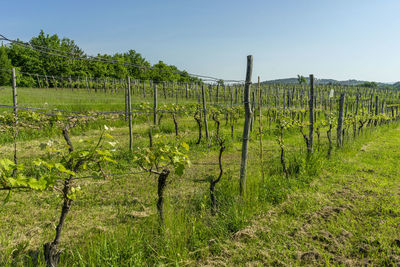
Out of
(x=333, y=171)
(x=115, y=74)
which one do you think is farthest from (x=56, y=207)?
(x=115, y=74)

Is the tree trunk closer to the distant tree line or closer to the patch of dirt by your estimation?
the patch of dirt

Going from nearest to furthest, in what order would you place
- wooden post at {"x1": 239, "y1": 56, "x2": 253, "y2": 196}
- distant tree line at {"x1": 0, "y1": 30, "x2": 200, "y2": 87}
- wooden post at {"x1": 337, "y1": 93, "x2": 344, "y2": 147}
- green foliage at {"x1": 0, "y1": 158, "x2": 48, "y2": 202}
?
1. green foliage at {"x1": 0, "y1": 158, "x2": 48, "y2": 202}
2. wooden post at {"x1": 239, "y1": 56, "x2": 253, "y2": 196}
3. wooden post at {"x1": 337, "y1": 93, "x2": 344, "y2": 147}
4. distant tree line at {"x1": 0, "y1": 30, "x2": 200, "y2": 87}

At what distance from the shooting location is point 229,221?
10.3 feet

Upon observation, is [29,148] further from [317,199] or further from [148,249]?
[317,199]

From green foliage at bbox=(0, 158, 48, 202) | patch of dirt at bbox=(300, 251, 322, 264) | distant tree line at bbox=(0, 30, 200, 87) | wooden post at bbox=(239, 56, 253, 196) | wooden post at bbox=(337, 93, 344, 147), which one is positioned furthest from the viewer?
distant tree line at bbox=(0, 30, 200, 87)

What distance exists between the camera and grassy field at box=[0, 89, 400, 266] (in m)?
2.55

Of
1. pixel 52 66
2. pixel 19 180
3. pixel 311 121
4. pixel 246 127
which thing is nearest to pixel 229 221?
pixel 246 127

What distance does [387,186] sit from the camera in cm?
455

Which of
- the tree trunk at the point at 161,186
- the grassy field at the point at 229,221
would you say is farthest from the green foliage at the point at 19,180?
the tree trunk at the point at 161,186

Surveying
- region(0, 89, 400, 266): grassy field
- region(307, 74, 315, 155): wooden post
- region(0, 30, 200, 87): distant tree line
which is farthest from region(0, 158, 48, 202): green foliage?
region(0, 30, 200, 87): distant tree line

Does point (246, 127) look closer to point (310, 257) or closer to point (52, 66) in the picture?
point (310, 257)

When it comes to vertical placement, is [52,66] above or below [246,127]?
above

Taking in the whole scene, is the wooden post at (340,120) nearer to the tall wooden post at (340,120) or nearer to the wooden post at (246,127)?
the tall wooden post at (340,120)

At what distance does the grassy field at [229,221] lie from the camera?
8.36 feet
